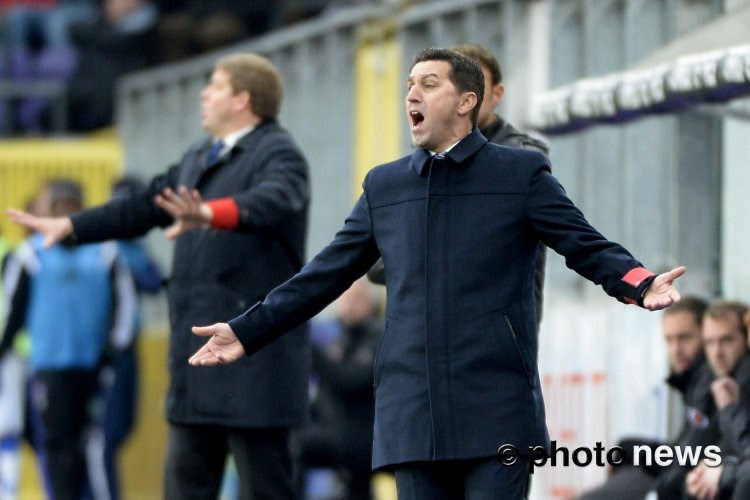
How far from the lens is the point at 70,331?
1368cm

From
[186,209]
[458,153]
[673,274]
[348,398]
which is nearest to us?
[673,274]

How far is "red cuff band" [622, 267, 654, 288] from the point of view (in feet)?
20.7

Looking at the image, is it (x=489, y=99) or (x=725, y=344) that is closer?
(x=489, y=99)

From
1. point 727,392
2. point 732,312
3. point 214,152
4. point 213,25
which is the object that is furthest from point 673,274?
point 213,25

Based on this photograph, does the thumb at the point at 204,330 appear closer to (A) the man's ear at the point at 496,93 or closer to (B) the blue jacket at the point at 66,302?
(A) the man's ear at the point at 496,93

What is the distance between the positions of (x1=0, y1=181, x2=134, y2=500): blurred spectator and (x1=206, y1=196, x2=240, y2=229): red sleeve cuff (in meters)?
5.54

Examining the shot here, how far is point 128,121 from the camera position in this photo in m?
17.4

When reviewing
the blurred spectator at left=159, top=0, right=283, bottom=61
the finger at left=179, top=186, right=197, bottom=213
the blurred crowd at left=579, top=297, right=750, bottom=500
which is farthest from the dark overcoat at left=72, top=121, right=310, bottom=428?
the blurred spectator at left=159, top=0, right=283, bottom=61

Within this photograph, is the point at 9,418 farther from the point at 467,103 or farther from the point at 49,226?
the point at 467,103

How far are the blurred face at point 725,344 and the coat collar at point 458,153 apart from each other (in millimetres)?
2438

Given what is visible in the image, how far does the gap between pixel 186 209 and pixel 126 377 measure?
22.5 ft

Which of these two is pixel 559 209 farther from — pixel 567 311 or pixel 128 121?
pixel 128 121

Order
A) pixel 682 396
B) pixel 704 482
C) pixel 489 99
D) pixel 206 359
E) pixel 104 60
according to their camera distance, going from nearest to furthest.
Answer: pixel 206 359, pixel 489 99, pixel 704 482, pixel 682 396, pixel 104 60

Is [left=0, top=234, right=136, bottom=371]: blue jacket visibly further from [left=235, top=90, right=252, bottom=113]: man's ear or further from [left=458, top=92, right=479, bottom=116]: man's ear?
[left=458, top=92, right=479, bottom=116]: man's ear
